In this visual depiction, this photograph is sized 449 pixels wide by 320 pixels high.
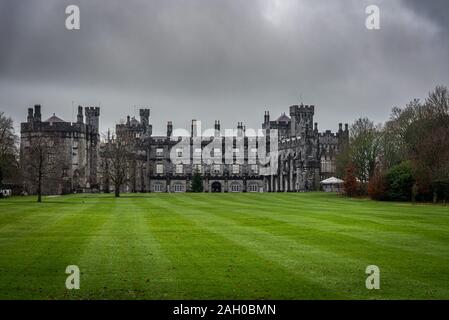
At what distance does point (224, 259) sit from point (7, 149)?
6422cm

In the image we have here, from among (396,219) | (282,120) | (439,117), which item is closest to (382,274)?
(396,219)

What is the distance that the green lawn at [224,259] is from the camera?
1446 centimetres

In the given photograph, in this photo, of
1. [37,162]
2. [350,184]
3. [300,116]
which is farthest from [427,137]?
[300,116]

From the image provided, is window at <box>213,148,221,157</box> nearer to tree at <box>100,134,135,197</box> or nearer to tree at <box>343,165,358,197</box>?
tree at <box>100,134,135,197</box>

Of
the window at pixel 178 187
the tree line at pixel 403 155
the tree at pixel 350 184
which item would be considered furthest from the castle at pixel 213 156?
the tree at pixel 350 184

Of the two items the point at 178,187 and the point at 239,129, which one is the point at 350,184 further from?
the point at 239,129

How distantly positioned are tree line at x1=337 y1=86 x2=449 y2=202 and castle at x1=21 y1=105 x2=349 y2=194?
20.3 meters

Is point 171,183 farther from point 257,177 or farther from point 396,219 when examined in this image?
point 396,219

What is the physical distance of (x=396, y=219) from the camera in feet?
113

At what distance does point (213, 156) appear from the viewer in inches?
4924

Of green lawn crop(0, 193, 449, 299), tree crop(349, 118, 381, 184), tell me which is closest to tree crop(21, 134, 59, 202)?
green lawn crop(0, 193, 449, 299)

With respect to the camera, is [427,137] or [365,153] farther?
[365,153]

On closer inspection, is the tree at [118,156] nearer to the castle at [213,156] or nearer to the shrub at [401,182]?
the shrub at [401,182]
